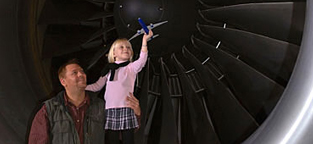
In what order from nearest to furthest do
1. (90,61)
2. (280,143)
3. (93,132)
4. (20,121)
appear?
(280,143) < (93,132) < (20,121) < (90,61)

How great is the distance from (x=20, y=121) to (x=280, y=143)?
0.92 metres

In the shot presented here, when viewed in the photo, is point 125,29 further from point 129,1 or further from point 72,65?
point 72,65

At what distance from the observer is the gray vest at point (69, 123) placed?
3.97ft

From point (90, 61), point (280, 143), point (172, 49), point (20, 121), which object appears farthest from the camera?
point (90, 61)

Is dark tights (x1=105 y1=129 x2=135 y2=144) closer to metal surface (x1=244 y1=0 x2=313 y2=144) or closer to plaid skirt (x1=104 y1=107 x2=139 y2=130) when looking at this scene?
plaid skirt (x1=104 y1=107 x2=139 y2=130)

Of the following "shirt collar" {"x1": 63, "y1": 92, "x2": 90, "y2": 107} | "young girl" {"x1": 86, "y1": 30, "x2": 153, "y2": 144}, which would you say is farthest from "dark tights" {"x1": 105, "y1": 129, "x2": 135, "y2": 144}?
"shirt collar" {"x1": 63, "y1": 92, "x2": 90, "y2": 107}

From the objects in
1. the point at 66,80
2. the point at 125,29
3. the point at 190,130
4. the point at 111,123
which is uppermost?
the point at 125,29

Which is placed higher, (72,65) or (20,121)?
(72,65)

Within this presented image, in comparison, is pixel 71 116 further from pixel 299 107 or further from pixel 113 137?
pixel 299 107

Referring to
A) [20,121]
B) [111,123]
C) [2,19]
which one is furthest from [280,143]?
[2,19]

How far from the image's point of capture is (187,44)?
1.66 m

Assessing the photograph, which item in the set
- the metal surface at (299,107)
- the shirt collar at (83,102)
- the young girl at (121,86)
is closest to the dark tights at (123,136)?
the young girl at (121,86)

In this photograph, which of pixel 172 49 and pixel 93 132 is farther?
pixel 172 49

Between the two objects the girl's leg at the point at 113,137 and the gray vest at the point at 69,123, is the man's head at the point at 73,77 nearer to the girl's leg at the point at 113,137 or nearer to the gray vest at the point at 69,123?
the gray vest at the point at 69,123
